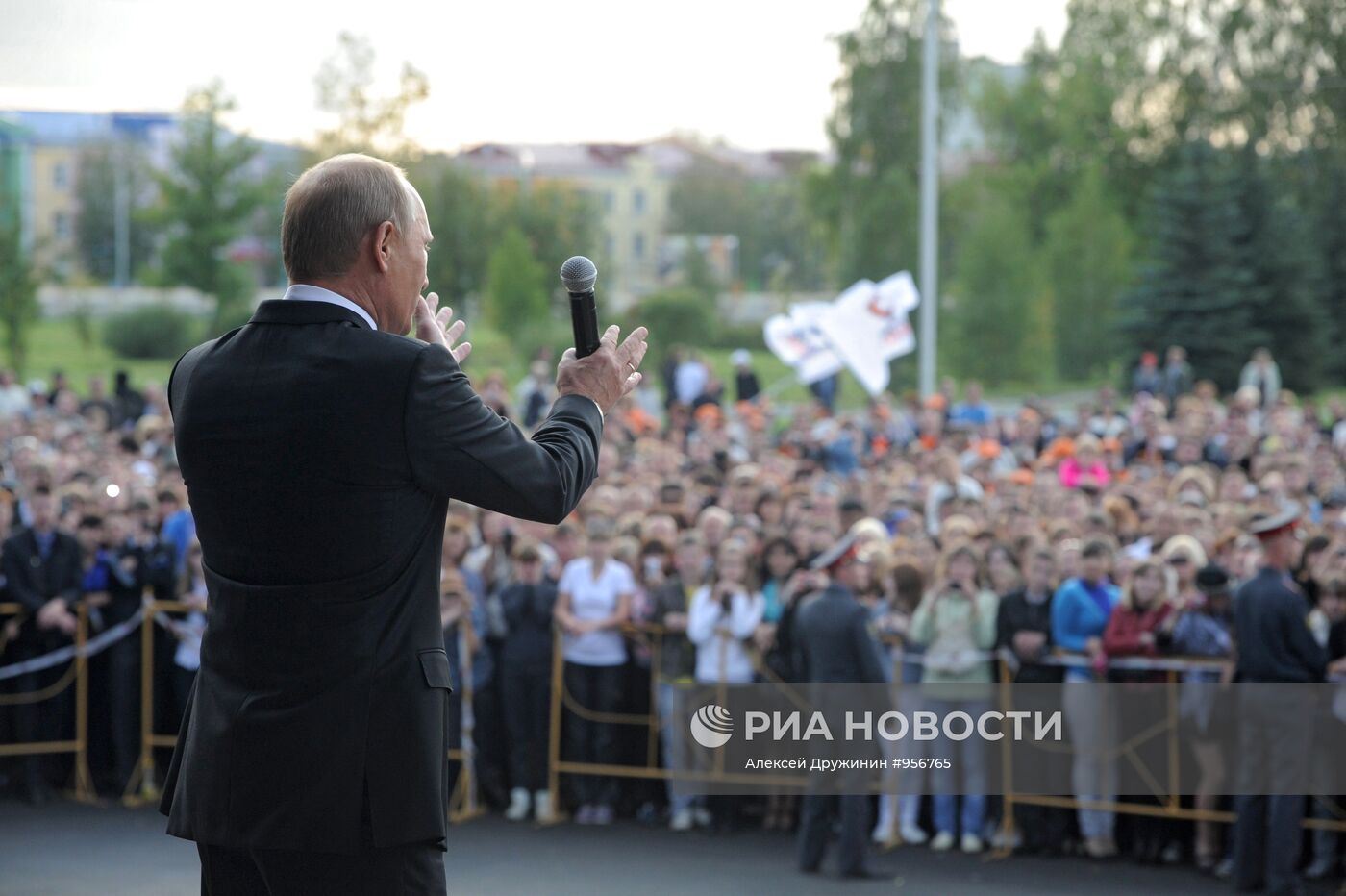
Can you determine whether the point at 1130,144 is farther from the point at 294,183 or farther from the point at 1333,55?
the point at 294,183

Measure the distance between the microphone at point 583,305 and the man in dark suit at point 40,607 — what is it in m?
8.67

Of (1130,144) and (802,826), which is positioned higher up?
(1130,144)

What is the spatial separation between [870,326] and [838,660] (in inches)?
456

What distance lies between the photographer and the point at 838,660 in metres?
8.38

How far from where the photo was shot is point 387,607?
8.05 feet

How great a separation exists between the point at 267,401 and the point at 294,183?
35 centimetres

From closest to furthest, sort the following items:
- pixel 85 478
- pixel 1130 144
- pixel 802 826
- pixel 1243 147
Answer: pixel 802 826 < pixel 85 478 < pixel 1243 147 < pixel 1130 144

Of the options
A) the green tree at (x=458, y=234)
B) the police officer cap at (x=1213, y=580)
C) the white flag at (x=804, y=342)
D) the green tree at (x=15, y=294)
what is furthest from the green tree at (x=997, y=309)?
the police officer cap at (x=1213, y=580)

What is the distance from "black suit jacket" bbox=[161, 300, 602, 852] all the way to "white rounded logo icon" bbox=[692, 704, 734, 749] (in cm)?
643

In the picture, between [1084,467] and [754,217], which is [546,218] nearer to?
[754,217]

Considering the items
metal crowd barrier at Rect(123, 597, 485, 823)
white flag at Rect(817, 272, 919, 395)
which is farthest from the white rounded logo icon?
white flag at Rect(817, 272, 919, 395)

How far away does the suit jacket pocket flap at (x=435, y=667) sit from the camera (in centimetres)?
248

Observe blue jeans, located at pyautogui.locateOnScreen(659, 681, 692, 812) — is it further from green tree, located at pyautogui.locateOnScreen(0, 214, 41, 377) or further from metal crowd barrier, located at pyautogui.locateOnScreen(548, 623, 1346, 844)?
green tree, located at pyautogui.locateOnScreen(0, 214, 41, 377)

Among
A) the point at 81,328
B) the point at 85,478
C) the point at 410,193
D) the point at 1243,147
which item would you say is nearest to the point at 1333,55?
the point at 1243,147
